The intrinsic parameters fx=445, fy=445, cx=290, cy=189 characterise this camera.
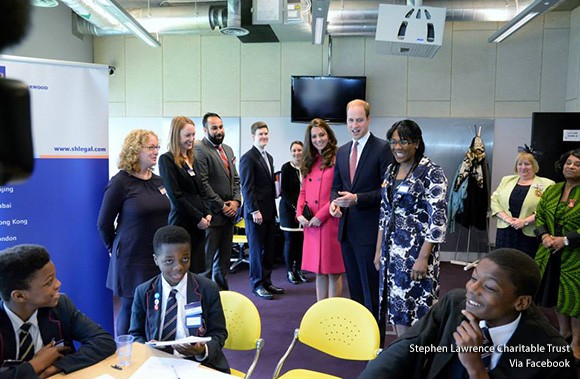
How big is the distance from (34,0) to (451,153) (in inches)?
264

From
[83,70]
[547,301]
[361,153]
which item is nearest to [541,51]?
[547,301]

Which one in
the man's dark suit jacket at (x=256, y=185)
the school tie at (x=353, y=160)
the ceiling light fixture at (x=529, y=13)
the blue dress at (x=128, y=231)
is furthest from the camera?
the man's dark suit jacket at (x=256, y=185)

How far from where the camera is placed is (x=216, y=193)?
409 centimetres

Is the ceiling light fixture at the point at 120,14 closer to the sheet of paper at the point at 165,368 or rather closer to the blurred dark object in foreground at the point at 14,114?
the sheet of paper at the point at 165,368

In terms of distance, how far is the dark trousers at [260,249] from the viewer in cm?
455

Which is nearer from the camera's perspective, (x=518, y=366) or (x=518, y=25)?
(x=518, y=366)

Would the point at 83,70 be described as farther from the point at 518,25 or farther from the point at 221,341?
the point at 518,25

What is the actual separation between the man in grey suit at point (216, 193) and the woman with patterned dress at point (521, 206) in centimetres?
261

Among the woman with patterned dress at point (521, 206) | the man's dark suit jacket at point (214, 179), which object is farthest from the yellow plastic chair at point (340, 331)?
the woman with patterned dress at point (521, 206)

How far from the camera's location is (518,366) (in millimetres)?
1384

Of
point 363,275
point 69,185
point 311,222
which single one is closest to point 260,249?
point 311,222

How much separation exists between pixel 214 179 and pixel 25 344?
2.51 metres

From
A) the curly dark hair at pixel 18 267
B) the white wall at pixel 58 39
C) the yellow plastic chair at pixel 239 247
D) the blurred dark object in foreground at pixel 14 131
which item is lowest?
the yellow plastic chair at pixel 239 247

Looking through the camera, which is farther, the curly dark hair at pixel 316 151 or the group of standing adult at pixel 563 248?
the curly dark hair at pixel 316 151
